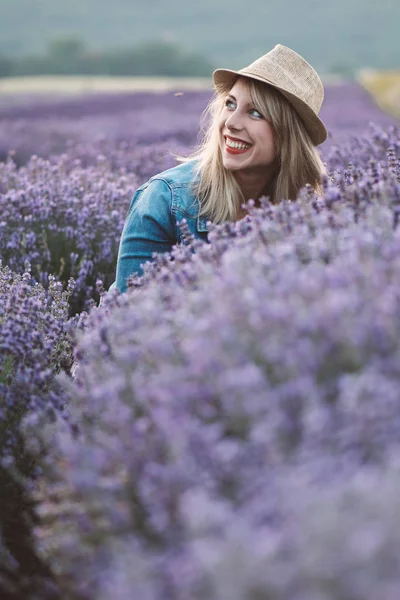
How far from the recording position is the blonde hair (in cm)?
359

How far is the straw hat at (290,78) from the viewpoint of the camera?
3.49 m

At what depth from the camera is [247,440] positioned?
1.60m

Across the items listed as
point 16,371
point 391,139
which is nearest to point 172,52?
point 391,139

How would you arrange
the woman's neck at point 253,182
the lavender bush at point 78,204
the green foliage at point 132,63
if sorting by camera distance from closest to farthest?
the woman's neck at point 253,182 < the lavender bush at point 78,204 < the green foliage at point 132,63

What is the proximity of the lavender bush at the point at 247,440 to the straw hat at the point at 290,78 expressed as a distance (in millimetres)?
1591

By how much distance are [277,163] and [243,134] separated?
0.37 metres

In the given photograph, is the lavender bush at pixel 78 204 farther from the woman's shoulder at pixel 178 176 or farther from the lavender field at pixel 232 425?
the lavender field at pixel 232 425

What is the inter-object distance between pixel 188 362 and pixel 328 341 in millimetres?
380

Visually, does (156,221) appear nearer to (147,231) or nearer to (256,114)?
(147,231)

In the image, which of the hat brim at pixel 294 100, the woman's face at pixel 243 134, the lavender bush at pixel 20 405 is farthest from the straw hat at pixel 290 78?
the lavender bush at pixel 20 405

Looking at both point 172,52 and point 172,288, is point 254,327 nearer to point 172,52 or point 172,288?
point 172,288

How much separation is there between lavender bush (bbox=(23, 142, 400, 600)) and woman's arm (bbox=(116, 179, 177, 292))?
4.49 feet

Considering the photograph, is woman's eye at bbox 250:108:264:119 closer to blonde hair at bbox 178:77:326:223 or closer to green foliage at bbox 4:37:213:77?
blonde hair at bbox 178:77:326:223

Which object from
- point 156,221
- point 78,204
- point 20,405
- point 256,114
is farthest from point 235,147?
point 20,405
